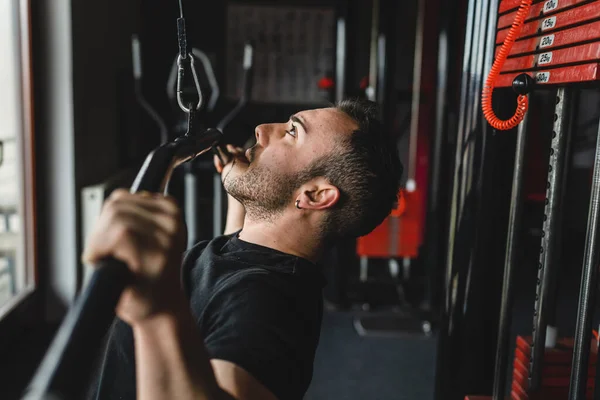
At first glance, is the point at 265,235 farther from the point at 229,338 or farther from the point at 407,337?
the point at 407,337

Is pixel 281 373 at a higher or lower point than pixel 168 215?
lower

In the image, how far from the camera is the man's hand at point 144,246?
22.7 inches

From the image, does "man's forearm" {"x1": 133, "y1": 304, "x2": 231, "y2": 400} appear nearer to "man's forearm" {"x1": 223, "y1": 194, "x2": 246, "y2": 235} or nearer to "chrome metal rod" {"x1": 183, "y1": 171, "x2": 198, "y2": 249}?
"man's forearm" {"x1": 223, "y1": 194, "x2": 246, "y2": 235}

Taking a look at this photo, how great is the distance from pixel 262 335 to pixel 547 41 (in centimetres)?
74

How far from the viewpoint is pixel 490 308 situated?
1.42 m

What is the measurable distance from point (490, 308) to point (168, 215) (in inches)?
40.8

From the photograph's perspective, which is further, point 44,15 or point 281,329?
point 44,15

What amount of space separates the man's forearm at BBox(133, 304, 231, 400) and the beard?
57 centimetres

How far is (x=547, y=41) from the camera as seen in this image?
1.04 meters

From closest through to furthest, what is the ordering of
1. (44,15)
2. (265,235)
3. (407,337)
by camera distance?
Answer: (265,235), (44,15), (407,337)

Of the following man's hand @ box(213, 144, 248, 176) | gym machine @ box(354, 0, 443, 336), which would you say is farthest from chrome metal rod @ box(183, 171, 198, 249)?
man's hand @ box(213, 144, 248, 176)

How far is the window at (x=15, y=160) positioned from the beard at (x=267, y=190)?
197 centimetres

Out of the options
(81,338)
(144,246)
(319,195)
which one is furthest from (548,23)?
(81,338)

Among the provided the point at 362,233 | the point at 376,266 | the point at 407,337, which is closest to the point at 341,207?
the point at 362,233
